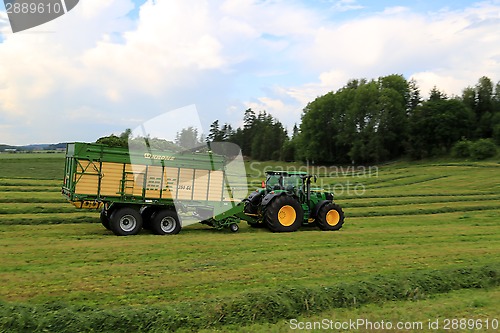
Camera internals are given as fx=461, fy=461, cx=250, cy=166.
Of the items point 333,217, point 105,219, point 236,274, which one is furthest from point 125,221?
point 333,217

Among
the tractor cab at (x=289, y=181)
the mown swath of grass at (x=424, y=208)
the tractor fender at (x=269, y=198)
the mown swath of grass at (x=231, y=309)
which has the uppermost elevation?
the tractor cab at (x=289, y=181)

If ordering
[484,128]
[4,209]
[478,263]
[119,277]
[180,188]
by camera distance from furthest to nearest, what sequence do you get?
[484,128], [4,209], [180,188], [478,263], [119,277]

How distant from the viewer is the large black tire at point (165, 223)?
14.9m

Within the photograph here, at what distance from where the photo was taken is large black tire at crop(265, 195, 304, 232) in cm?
1595

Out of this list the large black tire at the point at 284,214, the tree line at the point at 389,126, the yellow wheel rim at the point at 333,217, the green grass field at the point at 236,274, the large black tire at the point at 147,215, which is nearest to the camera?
the green grass field at the point at 236,274

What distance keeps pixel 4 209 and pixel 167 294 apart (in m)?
13.6

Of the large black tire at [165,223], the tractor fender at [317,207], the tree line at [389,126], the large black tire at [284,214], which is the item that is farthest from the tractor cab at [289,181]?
the tree line at [389,126]

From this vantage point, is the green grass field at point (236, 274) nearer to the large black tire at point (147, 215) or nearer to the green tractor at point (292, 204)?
the green tractor at point (292, 204)

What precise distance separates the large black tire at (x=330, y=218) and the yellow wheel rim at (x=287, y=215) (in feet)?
3.69

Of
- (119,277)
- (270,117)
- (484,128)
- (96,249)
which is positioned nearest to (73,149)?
(96,249)

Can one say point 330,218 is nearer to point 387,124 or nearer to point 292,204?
point 292,204

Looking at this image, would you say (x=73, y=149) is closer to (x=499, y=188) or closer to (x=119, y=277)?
(x=119, y=277)

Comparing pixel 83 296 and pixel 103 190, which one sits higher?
pixel 103 190

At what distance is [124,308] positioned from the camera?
6.89 metres
